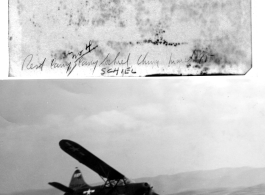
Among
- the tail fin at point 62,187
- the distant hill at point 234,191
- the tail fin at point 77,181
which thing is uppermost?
the tail fin at point 77,181

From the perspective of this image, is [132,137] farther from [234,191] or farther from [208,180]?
[234,191]

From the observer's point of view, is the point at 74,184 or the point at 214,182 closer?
the point at 74,184

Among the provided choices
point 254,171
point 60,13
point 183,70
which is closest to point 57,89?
point 60,13

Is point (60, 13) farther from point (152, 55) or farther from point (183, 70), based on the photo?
point (183, 70)

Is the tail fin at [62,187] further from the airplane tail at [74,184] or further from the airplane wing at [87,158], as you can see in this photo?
the airplane wing at [87,158]
